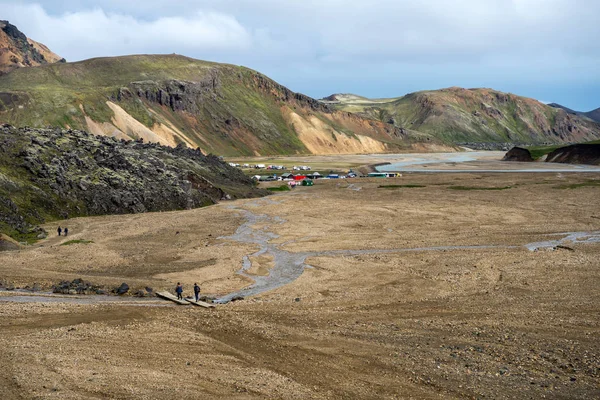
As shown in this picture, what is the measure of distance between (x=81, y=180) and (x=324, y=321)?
5365cm

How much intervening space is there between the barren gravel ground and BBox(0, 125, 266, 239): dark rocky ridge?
783 cm

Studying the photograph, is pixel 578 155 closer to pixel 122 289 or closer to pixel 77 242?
pixel 77 242

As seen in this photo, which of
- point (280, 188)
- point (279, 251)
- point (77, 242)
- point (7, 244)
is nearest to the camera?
point (7, 244)

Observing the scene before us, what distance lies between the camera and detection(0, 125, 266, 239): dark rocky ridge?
69750 millimetres

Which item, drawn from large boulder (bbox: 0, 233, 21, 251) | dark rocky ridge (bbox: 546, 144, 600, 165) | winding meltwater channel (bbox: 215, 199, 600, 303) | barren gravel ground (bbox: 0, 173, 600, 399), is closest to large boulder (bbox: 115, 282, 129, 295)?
barren gravel ground (bbox: 0, 173, 600, 399)

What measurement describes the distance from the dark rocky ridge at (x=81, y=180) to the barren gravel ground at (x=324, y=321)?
25.7 ft

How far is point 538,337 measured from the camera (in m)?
30.6

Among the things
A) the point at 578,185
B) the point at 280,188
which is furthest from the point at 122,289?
the point at 578,185

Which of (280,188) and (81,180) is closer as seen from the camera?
(81,180)

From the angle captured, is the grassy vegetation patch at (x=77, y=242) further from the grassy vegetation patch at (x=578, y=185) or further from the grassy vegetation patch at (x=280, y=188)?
the grassy vegetation patch at (x=578, y=185)

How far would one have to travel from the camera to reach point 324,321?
110 ft

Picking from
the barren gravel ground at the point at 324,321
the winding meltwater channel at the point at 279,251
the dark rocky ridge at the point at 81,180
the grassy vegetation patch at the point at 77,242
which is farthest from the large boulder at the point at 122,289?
the dark rocky ridge at the point at 81,180

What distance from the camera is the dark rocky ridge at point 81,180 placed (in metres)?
69.8

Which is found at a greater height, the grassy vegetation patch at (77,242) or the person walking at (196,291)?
the grassy vegetation patch at (77,242)
